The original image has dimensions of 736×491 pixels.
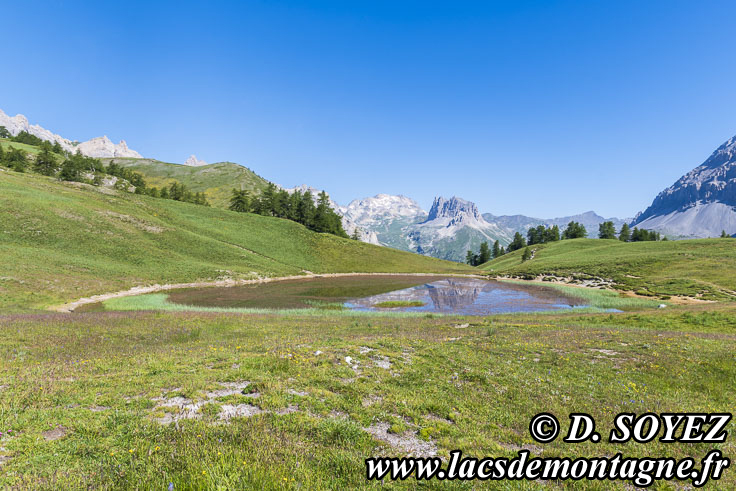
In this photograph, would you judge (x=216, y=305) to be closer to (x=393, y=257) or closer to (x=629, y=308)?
(x=629, y=308)

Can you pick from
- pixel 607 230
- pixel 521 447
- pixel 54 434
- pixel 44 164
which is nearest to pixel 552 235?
pixel 607 230

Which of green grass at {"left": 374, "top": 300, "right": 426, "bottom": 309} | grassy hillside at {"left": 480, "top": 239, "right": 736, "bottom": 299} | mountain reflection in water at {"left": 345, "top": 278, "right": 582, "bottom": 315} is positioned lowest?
green grass at {"left": 374, "top": 300, "right": 426, "bottom": 309}

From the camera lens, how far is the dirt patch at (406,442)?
7.44 meters

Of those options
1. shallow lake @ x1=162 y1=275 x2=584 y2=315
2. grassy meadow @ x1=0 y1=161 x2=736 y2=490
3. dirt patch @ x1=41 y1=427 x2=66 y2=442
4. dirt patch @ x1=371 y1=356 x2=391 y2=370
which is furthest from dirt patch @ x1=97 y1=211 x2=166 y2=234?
dirt patch @ x1=41 y1=427 x2=66 y2=442

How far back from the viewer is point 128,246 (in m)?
65.8

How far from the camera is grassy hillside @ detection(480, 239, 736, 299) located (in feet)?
186

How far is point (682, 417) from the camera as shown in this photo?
9039 mm

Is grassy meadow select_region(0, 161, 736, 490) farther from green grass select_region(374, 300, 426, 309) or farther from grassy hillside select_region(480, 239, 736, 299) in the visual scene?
grassy hillside select_region(480, 239, 736, 299)

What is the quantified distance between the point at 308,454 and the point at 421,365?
28.9 feet
